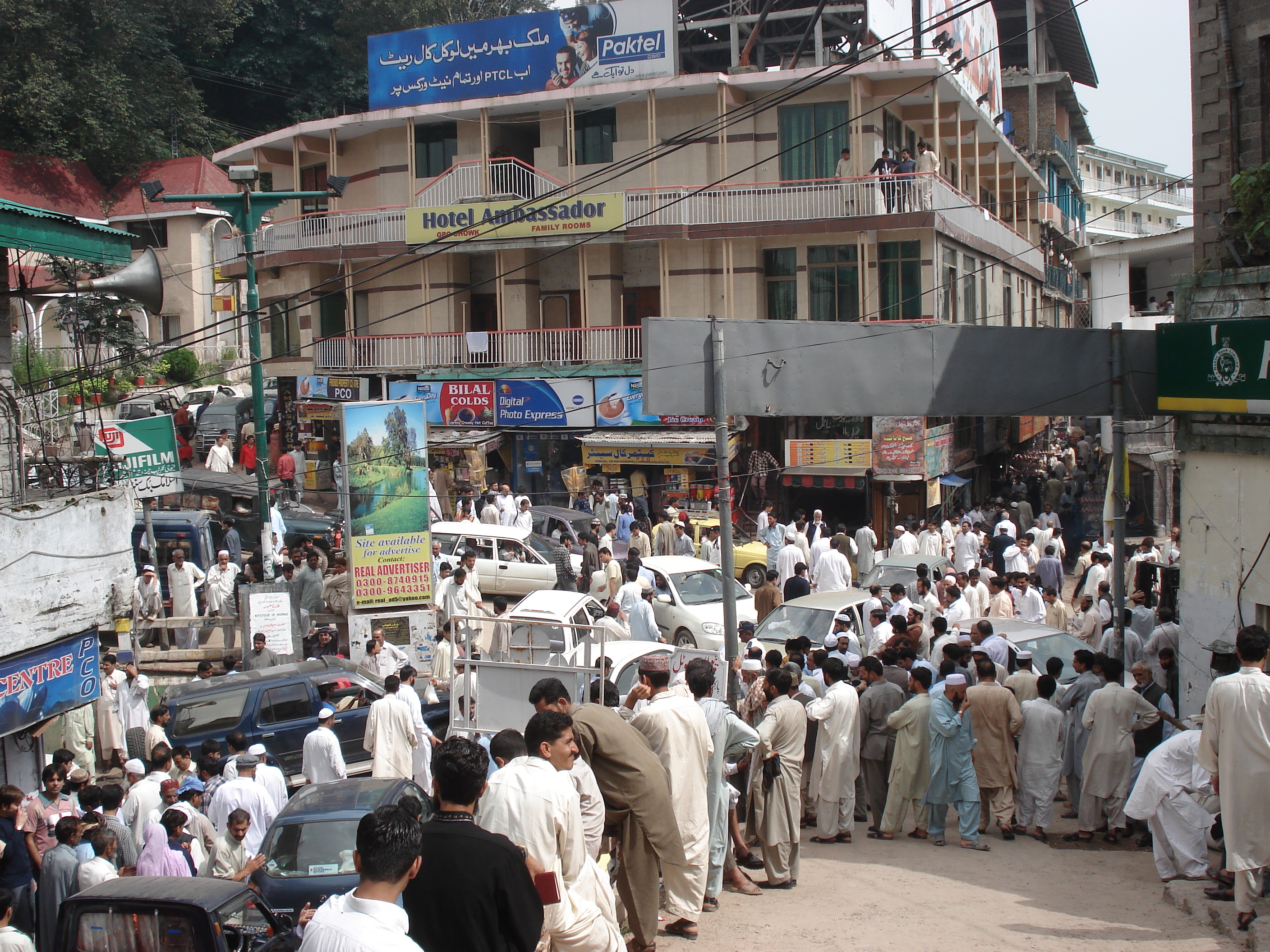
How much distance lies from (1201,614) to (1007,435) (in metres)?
24.7

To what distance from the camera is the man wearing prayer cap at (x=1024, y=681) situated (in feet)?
31.9

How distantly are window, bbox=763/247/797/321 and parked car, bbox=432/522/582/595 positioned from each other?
10.7m

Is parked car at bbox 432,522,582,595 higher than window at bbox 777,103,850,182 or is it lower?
lower

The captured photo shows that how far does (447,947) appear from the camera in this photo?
13.0 ft

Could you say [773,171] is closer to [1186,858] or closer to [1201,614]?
[1201,614]

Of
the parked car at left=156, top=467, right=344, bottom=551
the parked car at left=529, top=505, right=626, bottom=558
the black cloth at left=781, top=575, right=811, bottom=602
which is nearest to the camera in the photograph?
the black cloth at left=781, top=575, right=811, bottom=602

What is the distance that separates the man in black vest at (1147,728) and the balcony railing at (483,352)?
19000 mm

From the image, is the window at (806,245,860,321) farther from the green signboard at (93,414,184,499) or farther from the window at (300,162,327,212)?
the green signboard at (93,414,184,499)

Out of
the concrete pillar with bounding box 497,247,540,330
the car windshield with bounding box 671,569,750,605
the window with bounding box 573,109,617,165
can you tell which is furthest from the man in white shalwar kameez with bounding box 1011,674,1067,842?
the window with bounding box 573,109,617,165

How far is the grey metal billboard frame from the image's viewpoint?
10695mm

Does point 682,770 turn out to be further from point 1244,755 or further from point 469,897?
point 1244,755

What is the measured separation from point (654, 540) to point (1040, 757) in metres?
11.9

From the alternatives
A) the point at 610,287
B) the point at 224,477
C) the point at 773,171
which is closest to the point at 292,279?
the point at 610,287

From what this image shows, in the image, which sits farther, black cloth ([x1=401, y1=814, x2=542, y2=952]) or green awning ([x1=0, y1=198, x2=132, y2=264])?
green awning ([x1=0, y1=198, x2=132, y2=264])
